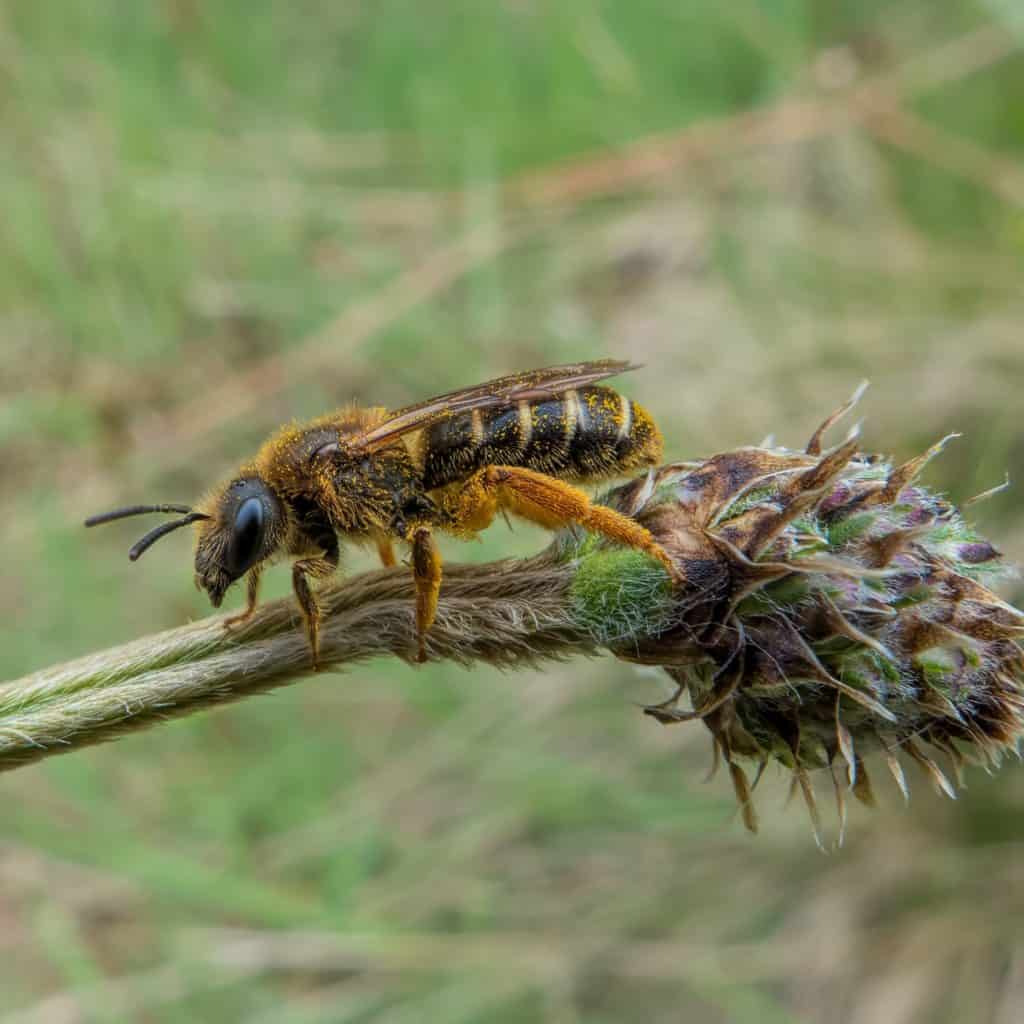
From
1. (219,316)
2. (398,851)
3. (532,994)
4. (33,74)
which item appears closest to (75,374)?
(219,316)

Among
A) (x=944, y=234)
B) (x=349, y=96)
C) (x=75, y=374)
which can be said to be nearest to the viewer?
(x=944, y=234)

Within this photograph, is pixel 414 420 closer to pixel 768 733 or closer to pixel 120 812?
pixel 768 733

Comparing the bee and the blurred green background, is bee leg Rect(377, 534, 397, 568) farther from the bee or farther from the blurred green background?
the blurred green background

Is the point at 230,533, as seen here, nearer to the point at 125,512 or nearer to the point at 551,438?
the point at 125,512

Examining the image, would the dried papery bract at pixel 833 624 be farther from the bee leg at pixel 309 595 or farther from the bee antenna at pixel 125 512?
the bee antenna at pixel 125 512

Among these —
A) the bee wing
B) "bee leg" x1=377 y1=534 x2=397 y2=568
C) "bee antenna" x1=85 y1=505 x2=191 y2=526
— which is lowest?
"bee leg" x1=377 y1=534 x2=397 y2=568

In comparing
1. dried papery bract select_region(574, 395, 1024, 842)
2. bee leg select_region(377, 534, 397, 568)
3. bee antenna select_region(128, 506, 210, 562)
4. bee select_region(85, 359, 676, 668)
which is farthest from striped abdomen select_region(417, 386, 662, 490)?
dried papery bract select_region(574, 395, 1024, 842)

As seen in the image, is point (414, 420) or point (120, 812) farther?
point (120, 812)
